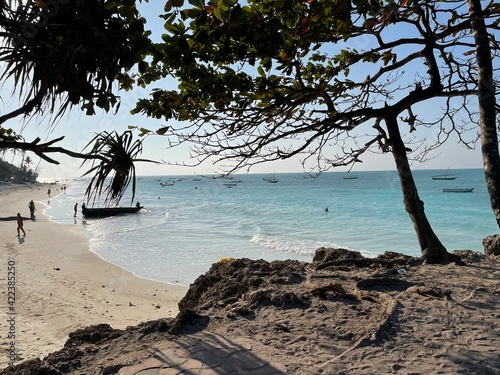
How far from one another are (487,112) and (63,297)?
420 inches

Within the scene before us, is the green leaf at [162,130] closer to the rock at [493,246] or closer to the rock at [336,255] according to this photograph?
the rock at [336,255]

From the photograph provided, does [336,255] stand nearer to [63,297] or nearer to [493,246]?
[493,246]

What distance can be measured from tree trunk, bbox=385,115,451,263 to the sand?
6192mm

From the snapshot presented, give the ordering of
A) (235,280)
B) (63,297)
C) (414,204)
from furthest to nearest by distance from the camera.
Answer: (63,297) < (414,204) < (235,280)

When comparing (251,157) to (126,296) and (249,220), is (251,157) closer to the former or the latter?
(126,296)

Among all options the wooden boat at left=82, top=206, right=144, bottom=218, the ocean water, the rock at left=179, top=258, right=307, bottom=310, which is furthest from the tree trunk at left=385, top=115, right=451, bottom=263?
the wooden boat at left=82, top=206, right=144, bottom=218

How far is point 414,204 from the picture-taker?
19.0ft

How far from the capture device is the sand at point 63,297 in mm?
7797

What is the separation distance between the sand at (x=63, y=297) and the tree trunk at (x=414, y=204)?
20.3ft

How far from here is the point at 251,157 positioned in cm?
509

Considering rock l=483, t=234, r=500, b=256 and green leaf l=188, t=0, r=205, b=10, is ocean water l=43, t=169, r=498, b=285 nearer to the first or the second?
rock l=483, t=234, r=500, b=256

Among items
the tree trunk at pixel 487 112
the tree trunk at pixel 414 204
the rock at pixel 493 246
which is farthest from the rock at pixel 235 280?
the rock at pixel 493 246

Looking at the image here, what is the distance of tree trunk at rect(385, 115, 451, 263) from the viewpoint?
5.75 metres

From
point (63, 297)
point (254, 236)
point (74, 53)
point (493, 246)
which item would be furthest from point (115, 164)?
point (254, 236)
